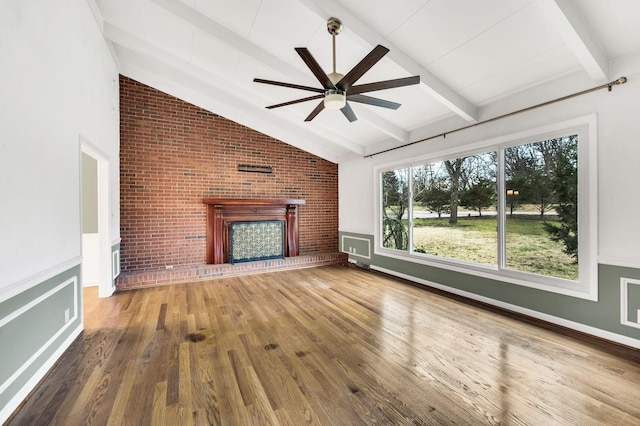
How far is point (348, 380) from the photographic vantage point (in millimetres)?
1882

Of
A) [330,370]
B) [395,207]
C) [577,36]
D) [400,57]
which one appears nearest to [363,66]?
[400,57]

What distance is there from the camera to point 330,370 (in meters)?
2.00

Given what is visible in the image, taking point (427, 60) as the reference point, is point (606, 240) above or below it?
below

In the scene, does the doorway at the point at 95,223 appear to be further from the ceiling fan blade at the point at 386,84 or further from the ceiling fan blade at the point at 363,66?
the ceiling fan blade at the point at 386,84

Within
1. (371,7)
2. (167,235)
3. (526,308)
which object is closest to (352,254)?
(526,308)

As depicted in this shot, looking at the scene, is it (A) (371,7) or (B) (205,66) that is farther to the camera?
(B) (205,66)

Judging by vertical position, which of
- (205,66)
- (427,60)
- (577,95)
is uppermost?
(205,66)

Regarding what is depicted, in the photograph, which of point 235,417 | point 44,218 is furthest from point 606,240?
point 44,218

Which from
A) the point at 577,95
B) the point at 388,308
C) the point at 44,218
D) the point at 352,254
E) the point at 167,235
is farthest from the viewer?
the point at 352,254

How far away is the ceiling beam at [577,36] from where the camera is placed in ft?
6.30

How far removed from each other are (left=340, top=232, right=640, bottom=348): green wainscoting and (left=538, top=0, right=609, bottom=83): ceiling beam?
173 centimetres

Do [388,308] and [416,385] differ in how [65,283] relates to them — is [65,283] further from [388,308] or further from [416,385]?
[388,308]

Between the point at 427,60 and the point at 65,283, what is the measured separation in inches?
159

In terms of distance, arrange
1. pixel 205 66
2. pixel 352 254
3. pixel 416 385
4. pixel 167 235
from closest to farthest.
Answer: pixel 416 385 < pixel 205 66 < pixel 167 235 < pixel 352 254
